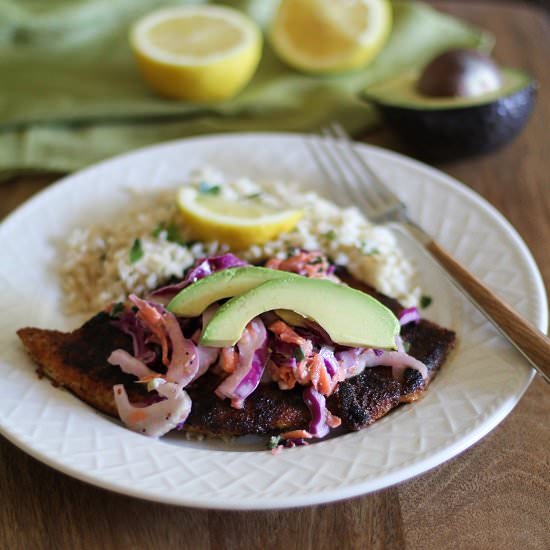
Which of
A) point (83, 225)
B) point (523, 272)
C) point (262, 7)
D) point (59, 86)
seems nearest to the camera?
point (523, 272)

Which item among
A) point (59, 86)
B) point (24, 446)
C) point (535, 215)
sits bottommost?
point (59, 86)

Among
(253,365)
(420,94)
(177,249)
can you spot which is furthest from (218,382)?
(420,94)

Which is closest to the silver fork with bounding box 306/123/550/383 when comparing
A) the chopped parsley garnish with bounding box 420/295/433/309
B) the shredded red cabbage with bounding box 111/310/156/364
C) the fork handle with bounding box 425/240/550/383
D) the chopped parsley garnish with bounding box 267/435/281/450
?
the fork handle with bounding box 425/240/550/383

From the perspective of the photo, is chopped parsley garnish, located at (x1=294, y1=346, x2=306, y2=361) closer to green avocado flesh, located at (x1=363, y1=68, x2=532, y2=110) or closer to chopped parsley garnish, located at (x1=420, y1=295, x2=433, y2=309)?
chopped parsley garnish, located at (x1=420, y1=295, x2=433, y2=309)

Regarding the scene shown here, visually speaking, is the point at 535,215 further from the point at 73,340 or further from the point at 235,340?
the point at 73,340

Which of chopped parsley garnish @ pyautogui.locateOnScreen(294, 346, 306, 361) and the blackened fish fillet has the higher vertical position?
chopped parsley garnish @ pyautogui.locateOnScreen(294, 346, 306, 361)

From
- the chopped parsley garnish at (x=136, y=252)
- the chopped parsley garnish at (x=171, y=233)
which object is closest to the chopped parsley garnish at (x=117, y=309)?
the chopped parsley garnish at (x=136, y=252)

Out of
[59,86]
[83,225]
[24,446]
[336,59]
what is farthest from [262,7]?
[24,446]

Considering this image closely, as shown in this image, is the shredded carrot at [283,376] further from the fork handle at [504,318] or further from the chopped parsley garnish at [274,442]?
the fork handle at [504,318]
